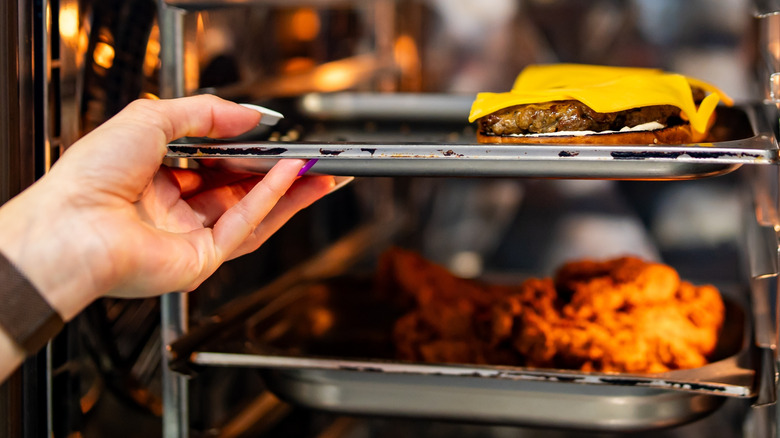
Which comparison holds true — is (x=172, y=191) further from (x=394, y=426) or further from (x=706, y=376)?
(x=394, y=426)

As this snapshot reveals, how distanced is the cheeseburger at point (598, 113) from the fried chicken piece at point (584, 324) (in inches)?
7.4

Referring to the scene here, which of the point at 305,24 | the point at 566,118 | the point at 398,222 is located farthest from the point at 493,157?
the point at 398,222

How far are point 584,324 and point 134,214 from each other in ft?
1.49

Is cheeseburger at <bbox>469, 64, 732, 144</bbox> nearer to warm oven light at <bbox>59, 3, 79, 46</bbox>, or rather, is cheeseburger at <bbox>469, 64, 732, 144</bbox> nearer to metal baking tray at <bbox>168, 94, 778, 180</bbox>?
metal baking tray at <bbox>168, 94, 778, 180</bbox>

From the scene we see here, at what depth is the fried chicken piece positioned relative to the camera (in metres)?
0.74

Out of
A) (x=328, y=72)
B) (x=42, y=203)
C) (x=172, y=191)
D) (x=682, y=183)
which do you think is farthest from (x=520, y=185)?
(x=42, y=203)

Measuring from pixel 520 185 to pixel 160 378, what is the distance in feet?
2.82

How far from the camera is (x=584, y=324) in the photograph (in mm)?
761

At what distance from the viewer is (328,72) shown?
50.0 inches

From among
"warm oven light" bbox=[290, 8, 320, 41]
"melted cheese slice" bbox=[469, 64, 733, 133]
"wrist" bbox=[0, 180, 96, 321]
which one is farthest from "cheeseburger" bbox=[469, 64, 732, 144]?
"warm oven light" bbox=[290, 8, 320, 41]

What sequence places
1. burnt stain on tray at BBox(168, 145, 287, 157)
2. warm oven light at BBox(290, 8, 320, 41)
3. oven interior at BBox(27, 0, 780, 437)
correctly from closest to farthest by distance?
burnt stain on tray at BBox(168, 145, 287, 157)
oven interior at BBox(27, 0, 780, 437)
warm oven light at BBox(290, 8, 320, 41)

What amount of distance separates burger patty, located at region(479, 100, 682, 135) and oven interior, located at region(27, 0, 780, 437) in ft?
0.23

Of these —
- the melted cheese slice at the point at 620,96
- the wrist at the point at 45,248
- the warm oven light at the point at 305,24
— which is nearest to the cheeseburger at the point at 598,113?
the melted cheese slice at the point at 620,96

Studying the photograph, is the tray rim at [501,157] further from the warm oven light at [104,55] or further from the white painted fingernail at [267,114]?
the warm oven light at [104,55]
